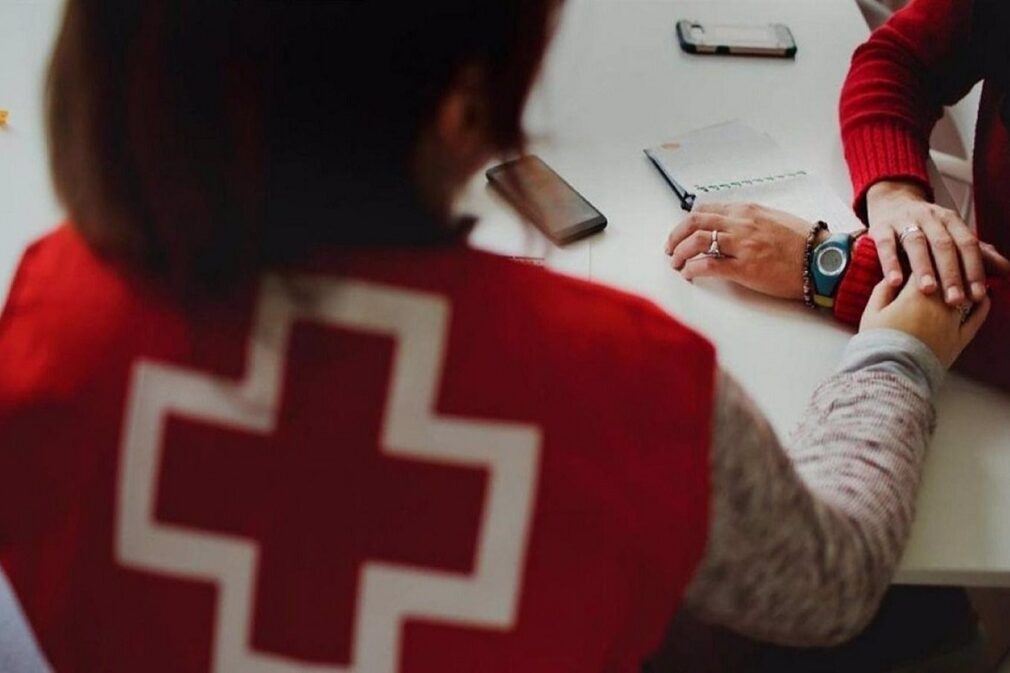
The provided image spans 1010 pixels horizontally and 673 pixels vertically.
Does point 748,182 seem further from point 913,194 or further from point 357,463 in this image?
point 357,463

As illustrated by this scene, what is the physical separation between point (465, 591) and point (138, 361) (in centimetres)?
22

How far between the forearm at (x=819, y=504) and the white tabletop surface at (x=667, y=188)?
0.20 ft

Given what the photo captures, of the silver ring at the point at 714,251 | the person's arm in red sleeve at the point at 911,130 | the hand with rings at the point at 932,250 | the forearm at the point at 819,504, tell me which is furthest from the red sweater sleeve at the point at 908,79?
the forearm at the point at 819,504

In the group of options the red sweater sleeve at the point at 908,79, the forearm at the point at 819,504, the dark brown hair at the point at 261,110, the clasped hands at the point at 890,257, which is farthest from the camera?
the red sweater sleeve at the point at 908,79

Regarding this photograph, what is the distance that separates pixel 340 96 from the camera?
54 cm

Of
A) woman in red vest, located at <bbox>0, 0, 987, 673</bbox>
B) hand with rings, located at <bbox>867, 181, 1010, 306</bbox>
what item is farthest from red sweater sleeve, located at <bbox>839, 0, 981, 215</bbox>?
woman in red vest, located at <bbox>0, 0, 987, 673</bbox>

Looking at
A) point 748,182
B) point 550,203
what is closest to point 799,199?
point 748,182

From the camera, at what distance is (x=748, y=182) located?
1.19 metres

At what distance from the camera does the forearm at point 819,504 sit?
2.15 ft

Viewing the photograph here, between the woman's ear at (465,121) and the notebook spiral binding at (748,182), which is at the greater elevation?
the woman's ear at (465,121)

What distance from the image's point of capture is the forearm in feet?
2.15

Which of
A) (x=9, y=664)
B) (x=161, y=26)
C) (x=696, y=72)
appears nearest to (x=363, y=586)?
(x=161, y=26)

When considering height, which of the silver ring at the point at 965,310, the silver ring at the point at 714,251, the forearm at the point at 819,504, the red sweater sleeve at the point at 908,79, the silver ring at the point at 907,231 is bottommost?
the forearm at the point at 819,504

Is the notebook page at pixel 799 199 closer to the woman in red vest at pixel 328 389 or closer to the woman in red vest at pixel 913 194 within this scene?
the woman in red vest at pixel 913 194
